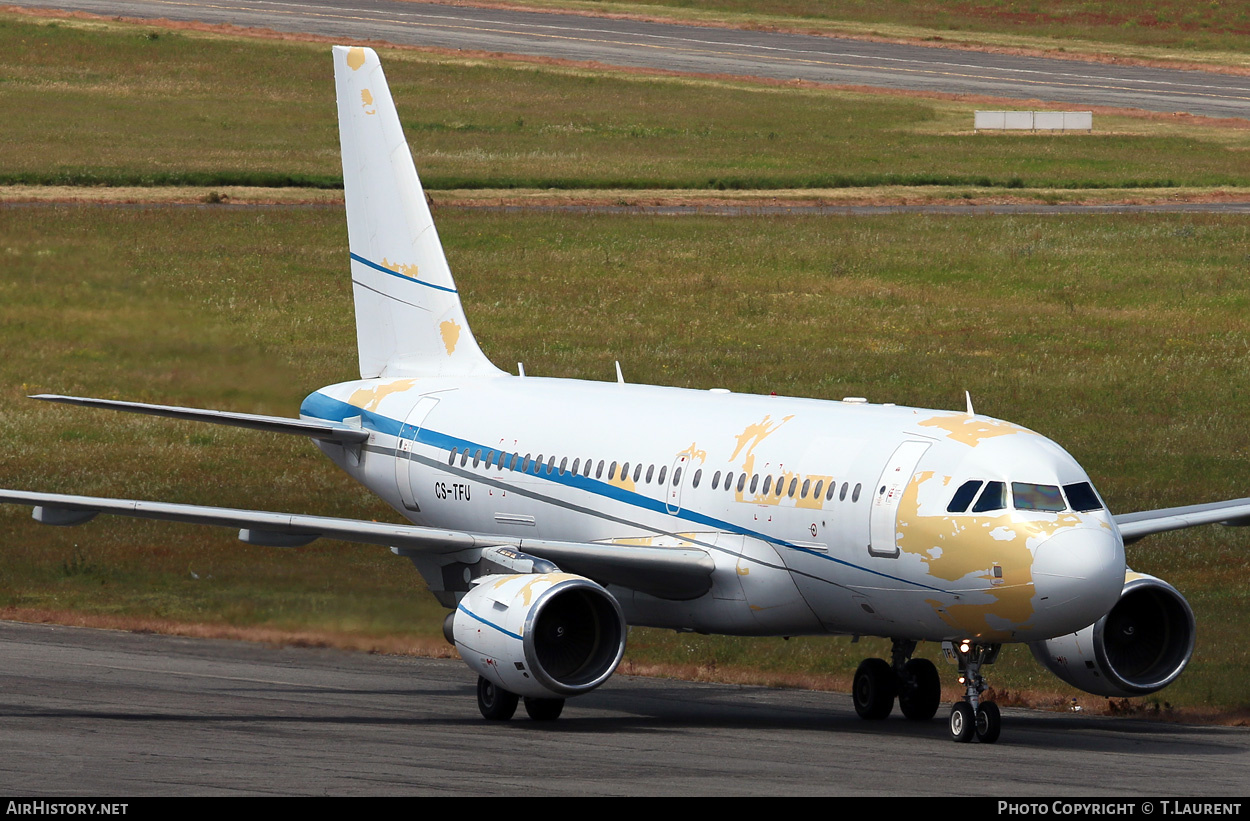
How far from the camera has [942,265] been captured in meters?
77.6

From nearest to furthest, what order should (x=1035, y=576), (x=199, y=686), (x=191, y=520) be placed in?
(x=1035, y=576) → (x=191, y=520) → (x=199, y=686)

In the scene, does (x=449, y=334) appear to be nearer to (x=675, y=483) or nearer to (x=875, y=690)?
(x=675, y=483)

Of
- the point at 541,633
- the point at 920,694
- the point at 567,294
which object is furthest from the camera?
the point at 567,294

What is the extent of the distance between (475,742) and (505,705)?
2.42 m

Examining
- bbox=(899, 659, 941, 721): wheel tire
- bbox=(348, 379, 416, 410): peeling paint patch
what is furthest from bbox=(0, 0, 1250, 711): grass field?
bbox=(899, 659, 941, 721): wheel tire

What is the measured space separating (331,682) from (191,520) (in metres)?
6.79

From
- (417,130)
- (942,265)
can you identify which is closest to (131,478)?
(942,265)

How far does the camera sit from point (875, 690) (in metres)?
29.3

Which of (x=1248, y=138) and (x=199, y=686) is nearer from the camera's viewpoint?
(x=199, y=686)

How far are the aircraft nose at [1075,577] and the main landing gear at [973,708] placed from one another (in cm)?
168

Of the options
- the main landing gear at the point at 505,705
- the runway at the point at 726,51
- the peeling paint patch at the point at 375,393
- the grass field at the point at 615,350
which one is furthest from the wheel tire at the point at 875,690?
the runway at the point at 726,51

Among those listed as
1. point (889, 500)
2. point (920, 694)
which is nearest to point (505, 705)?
point (920, 694)

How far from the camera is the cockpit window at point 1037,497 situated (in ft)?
83.9
